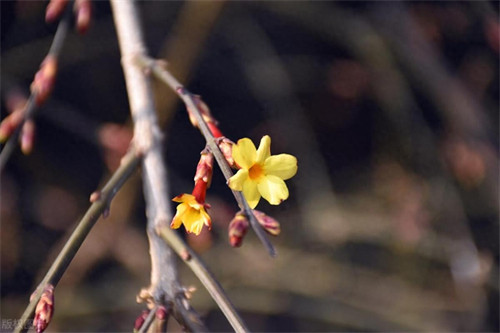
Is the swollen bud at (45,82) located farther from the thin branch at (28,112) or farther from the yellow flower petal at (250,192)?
the yellow flower petal at (250,192)

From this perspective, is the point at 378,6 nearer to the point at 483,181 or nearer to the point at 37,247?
the point at 483,181

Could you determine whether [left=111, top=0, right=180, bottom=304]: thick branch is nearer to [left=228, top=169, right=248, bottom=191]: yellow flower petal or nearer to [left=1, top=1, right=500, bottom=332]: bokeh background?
[left=228, top=169, right=248, bottom=191]: yellow flower petal

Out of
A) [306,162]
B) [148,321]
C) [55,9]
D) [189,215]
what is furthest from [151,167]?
[306,162]

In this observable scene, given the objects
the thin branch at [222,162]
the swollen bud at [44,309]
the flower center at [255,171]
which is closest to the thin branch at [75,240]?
the swollen bud at [44,309]

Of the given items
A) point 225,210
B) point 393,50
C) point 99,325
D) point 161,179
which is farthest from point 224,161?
point 393,50

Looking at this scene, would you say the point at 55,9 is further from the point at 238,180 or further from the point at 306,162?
the point at 306,162

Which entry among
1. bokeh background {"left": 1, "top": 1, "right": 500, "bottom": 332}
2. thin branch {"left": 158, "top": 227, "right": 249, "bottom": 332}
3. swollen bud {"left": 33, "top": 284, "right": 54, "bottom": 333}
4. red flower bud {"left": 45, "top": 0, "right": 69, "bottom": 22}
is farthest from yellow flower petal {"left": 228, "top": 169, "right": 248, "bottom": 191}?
bokeh background {"left": 1, "top": 1, "right": 500, "bottom": 332}
